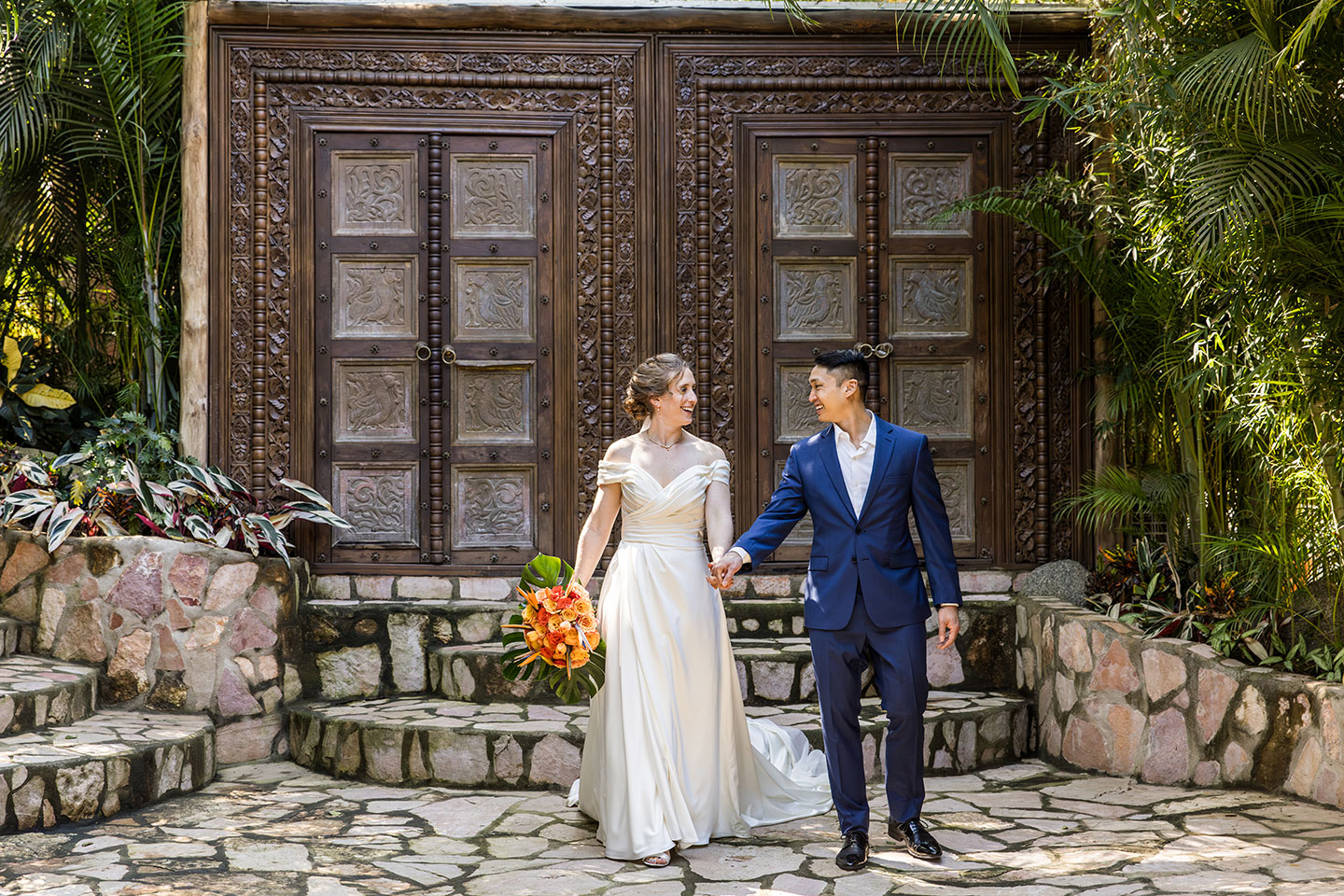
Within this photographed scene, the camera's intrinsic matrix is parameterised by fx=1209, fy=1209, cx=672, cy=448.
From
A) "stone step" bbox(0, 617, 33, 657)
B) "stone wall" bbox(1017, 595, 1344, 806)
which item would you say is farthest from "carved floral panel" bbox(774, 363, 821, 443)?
"stone step" bbox(0, 617, 33, 657)

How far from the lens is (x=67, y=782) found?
5000 millimetres

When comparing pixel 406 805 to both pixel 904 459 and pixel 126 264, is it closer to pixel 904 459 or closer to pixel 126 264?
pixel 904 459

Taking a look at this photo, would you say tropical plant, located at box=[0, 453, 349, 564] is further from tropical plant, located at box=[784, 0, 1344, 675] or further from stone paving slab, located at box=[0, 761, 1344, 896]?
tropical plant, located at box=[784, 0, 1344, 675]

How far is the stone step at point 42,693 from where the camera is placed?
5.45 m

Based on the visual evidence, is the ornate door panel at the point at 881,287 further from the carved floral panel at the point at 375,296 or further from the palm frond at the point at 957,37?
the carved floral panel at the point at 375,296

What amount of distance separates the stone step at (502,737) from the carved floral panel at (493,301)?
223cm

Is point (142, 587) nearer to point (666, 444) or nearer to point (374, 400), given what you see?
point (374, 400)

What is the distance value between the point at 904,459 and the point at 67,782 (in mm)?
3661

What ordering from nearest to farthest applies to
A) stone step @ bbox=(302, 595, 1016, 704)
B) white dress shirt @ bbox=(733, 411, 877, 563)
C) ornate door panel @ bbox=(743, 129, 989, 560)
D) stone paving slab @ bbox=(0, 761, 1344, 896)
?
stone paving slab @ bbox=(0, 761, 1344, 896), white dress shirt @ bbox=(733, 411, 877, 563), stone step @ bbox=(302, 595, 1016, 704), ornate door panel @ bbox=(743, 129, 989, 560)

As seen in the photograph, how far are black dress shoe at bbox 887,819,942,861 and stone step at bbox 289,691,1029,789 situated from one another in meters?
1.05

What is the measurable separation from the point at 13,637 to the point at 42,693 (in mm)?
919

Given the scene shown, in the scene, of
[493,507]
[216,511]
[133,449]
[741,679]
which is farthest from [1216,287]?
[133,449]

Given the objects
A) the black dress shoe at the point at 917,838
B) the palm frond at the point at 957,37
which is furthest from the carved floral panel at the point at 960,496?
the black dress shoe at the point at 917,838

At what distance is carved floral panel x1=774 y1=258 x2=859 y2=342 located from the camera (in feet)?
24.2
